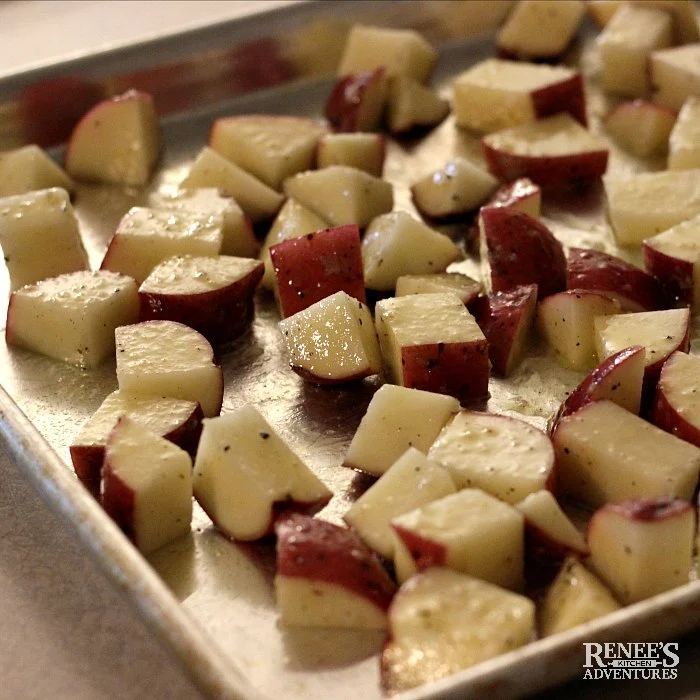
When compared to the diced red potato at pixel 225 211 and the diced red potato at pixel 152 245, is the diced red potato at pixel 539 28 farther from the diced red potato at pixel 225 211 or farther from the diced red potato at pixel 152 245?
the diced red potato at pixel 152 245

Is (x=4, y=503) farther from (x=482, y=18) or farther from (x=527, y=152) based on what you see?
(x=482, y=18)

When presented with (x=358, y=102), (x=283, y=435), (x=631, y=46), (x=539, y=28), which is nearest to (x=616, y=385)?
(x=283, y=435)

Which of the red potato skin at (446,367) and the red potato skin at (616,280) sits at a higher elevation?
the red potato skin at (446,367)

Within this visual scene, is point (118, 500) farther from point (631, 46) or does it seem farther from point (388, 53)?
point (631, 46)

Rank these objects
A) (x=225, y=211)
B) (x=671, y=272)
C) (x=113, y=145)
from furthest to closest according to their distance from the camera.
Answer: (x=113, y=145), (x=225, y=211), (x=671, y=272)

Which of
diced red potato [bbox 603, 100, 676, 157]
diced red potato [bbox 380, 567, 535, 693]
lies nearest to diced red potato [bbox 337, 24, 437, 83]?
diced red potato [bbox 603, 100, 676, 157]

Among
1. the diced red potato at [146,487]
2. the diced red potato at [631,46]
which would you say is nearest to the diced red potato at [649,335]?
the diced red potato at [146,487]

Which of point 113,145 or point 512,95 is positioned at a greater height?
point 113,145
